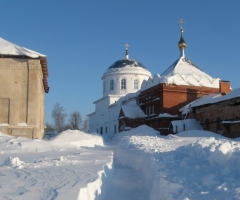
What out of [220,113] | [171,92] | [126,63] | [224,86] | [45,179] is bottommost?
[45,179]

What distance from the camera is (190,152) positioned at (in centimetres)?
922

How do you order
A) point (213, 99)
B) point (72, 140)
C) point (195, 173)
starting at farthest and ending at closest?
1. point (213, 99)
2. point (72, 140)
3. point (195, 173)

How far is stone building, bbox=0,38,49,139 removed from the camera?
66.8 feet

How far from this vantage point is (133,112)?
31875mm

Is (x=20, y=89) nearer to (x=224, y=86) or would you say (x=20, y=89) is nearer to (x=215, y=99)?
(x=215, y=99)

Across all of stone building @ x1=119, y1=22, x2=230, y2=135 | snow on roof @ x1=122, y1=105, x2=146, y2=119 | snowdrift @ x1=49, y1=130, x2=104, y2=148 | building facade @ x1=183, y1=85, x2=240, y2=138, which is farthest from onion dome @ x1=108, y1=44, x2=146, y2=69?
snowdrift @ x1=49, y1=130, x2=104, y2=148

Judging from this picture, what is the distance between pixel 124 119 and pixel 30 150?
1935 centimetres

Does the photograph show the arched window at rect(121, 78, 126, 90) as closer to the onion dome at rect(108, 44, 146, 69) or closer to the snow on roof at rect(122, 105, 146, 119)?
the onion dome at rect(108, 44, 146, 69)

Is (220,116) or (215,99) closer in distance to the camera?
(220,116)

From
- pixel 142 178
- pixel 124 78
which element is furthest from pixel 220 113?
pixel 124 78

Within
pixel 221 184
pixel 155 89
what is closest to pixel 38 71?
pixel 155 89

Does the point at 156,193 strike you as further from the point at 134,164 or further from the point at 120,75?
the point at 120,75

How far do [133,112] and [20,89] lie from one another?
43.9 feet

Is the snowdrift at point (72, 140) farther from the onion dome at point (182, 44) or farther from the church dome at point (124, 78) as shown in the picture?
the church dome at point (124, 78)
